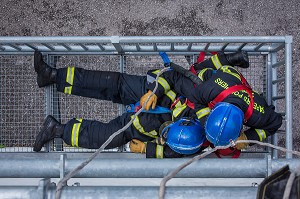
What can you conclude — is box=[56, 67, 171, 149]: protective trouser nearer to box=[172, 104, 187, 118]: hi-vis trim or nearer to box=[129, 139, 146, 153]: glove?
box=[129, 139, 146, 153]: glove

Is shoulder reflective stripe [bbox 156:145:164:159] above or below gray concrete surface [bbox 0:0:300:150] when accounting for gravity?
below

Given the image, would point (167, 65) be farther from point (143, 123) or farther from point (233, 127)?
point (233, 127)

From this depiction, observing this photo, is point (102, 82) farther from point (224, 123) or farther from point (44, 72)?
point (224, 123)

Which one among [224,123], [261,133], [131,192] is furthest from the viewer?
[261,133]

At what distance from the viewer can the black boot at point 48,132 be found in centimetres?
297

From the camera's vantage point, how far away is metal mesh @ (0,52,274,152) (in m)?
3.14

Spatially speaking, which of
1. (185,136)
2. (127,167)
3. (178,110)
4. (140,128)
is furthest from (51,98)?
(127,167)

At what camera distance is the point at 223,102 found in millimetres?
2371

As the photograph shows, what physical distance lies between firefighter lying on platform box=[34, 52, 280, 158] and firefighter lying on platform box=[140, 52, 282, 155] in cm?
16

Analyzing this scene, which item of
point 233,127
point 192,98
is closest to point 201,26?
point 192,98

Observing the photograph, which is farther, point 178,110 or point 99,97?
point 99,97

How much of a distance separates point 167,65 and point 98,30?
48.6 inches

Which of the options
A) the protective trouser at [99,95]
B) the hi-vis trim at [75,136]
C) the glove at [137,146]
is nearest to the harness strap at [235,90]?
the protective trouser at [99,95]

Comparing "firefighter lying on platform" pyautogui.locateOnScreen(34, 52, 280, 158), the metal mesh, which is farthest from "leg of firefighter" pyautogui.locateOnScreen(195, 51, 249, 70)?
"firefighter lying on platform" pyautogui.locateOnScreen(34, 52, 280, 158)
